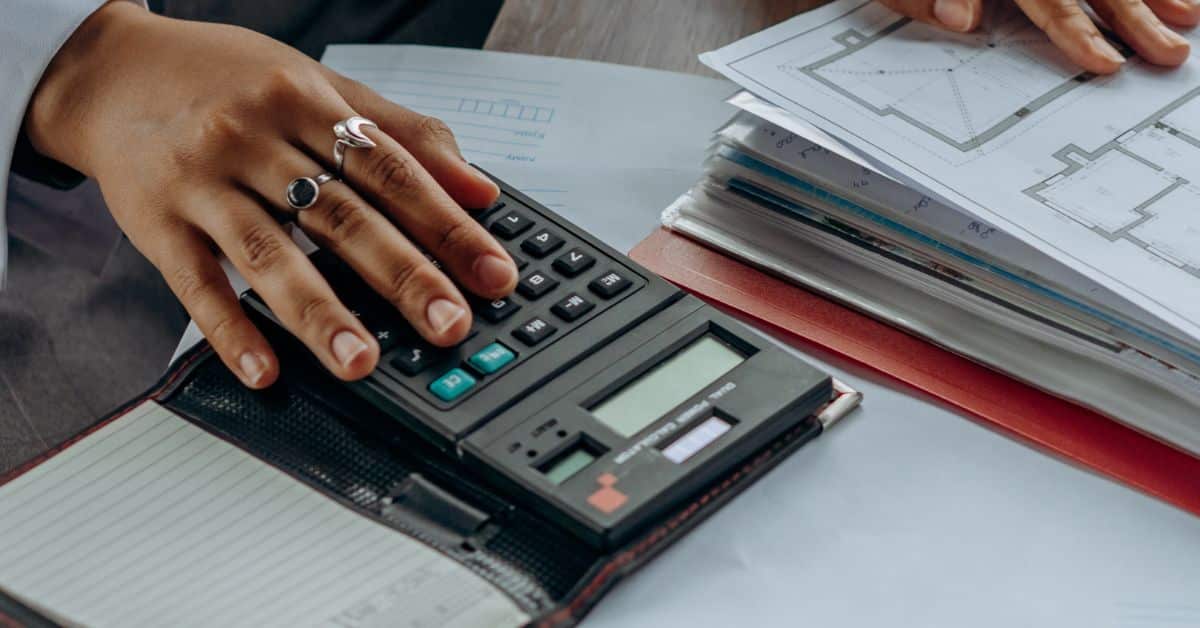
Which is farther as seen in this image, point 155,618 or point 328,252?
point 328,252

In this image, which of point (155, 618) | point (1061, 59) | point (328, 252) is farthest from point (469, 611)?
point (1061, 59)

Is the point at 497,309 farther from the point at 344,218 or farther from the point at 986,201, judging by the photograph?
the point at 986,201

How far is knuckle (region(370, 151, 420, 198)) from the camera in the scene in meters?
0.56

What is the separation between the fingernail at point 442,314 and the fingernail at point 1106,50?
0.38 m

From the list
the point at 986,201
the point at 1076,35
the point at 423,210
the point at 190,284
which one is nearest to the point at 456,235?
the point at 423,210

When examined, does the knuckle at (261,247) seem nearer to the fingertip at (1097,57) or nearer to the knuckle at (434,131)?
the knuckle at (434,131)

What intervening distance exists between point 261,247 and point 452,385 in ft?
0.44

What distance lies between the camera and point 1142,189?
21.5 inches

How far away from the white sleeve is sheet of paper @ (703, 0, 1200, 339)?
1.15 ft

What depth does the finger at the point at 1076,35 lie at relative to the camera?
0.64 meters

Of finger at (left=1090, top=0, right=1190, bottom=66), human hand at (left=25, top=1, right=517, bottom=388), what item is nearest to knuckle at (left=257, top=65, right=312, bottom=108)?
human hand at (left=25, top=1, right=517, bottom=388)

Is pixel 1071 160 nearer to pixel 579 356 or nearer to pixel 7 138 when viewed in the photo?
pixel 579 356

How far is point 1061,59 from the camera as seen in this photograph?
65 centimetres

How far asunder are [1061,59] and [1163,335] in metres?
0.22
